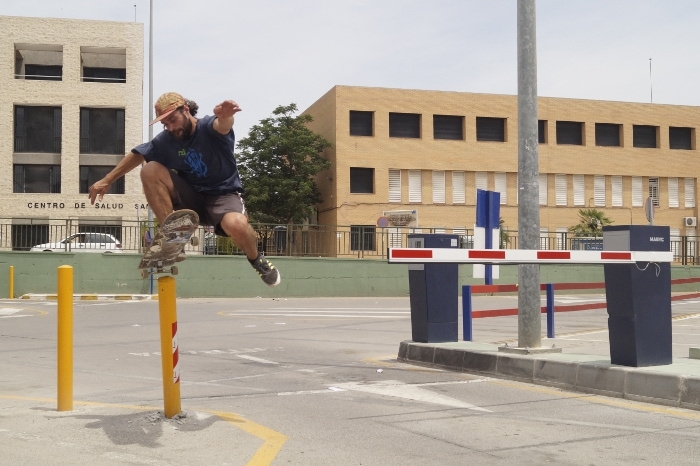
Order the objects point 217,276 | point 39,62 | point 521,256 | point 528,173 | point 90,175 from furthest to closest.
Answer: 1. point 39,62
2. point 90,175
3. point 217,276
4. point 528,173
5. point 521,256

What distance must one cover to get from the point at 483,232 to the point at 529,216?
329cm

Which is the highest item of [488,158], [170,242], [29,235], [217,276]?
[488,158]

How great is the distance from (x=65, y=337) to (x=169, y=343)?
3.18 feet

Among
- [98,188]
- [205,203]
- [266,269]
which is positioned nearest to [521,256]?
[266,269]

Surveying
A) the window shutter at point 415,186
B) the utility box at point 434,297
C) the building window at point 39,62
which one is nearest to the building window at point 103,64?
the building window at point 39,62

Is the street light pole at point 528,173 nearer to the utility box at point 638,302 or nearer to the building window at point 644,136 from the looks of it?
the utility box at point 638,302

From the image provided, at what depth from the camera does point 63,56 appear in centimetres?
4606

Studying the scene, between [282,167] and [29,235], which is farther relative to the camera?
[282,167]

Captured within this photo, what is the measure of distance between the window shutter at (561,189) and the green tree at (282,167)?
14.4 metres

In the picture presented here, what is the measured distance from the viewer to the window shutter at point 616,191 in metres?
53.5

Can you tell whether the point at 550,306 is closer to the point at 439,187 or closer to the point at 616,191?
the point at 439,187

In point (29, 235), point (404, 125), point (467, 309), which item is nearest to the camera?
point (467, 309)

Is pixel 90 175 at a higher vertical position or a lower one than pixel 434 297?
higher

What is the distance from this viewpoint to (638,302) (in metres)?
8.13
